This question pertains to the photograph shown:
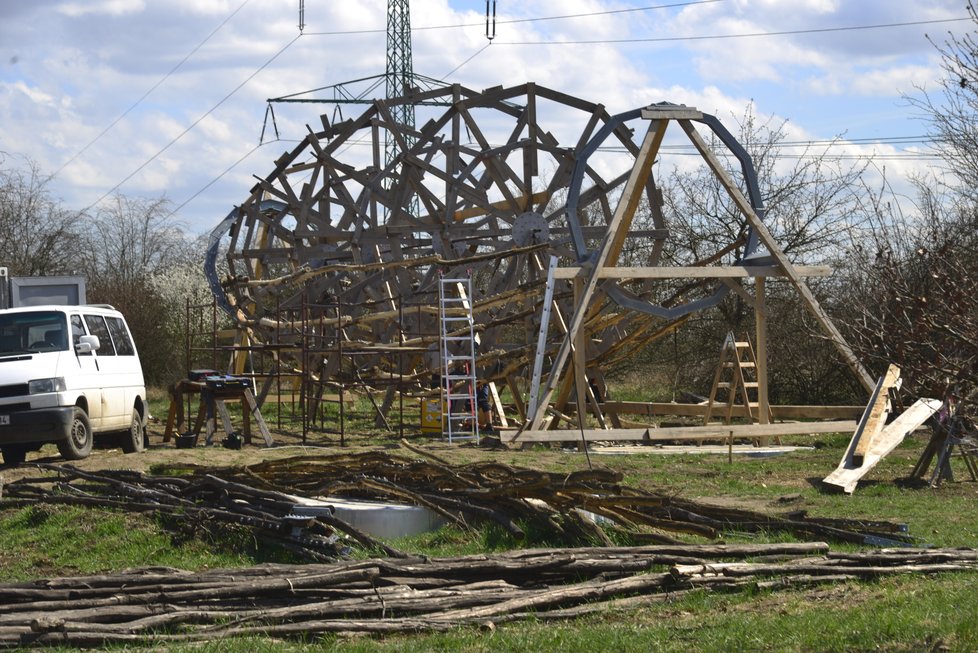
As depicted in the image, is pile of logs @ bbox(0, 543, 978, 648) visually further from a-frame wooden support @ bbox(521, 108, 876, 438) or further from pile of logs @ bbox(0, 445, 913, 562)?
a-frame wooden support @ bbox(521, 108, 876, 438)

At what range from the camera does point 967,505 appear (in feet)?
43.8

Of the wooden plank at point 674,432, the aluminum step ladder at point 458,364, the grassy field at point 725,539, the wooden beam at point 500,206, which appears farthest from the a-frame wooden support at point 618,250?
the wooden beam at point 500,206

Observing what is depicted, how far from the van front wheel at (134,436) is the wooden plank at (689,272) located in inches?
257

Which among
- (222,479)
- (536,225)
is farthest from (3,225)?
(222,479)

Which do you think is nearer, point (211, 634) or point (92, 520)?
point (211, 634)

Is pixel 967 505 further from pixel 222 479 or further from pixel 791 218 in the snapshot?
pixel 791 218

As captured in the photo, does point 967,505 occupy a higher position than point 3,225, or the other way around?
point 3,225

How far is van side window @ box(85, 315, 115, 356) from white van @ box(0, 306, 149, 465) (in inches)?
0.6

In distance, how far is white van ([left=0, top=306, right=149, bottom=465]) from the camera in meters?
16.2

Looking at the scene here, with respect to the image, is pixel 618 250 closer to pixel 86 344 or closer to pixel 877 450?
pixel 877 450

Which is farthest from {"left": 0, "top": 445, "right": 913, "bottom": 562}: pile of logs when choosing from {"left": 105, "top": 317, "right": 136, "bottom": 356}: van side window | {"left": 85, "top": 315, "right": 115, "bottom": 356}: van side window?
{"left": 105, "top": 317, "right": 136, "bottom": 356}: van side window

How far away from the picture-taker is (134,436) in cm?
1869

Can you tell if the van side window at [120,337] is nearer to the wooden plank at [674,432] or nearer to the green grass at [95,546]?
the wooden plank at [674,432]

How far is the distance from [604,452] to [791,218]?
13.0 m
